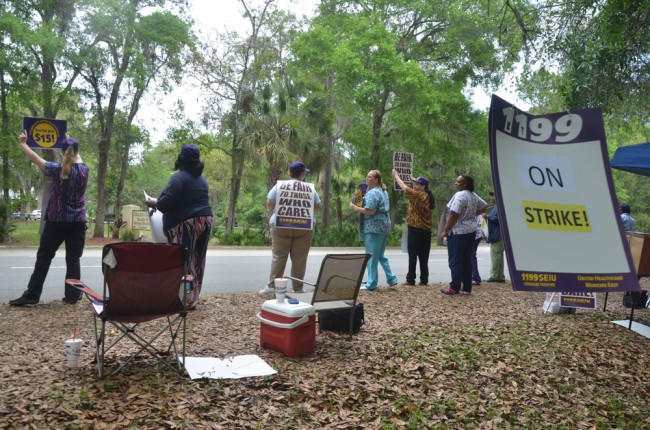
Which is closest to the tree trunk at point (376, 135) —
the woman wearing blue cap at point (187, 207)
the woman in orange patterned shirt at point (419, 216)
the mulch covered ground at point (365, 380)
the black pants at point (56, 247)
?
the woman in orange patterned shirt at point (419, 216)

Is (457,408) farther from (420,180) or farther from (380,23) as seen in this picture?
(380,23)

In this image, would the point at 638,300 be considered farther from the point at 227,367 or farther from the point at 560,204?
the point at 227,367

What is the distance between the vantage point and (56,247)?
21.9 feet

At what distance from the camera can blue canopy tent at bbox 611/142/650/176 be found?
7.54 metres

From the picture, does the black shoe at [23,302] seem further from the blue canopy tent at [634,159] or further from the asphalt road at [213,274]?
the blue canopy tent at [634,159]

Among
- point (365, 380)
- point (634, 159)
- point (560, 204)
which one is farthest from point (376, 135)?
point (560, 204)

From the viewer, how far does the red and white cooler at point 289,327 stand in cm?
498

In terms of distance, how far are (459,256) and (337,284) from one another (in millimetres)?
3752

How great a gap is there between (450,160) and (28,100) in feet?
56.4

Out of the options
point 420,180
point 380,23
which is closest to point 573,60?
point 420,180

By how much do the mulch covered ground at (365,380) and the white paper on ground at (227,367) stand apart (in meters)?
0.11

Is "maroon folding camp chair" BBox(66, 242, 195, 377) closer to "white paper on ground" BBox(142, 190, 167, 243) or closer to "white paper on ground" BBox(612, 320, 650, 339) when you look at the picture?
"white paper on ground" BBox(142, 190, 167, 243)

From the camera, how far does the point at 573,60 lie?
820 cm

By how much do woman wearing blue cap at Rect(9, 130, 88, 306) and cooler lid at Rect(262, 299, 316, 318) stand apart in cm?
299
